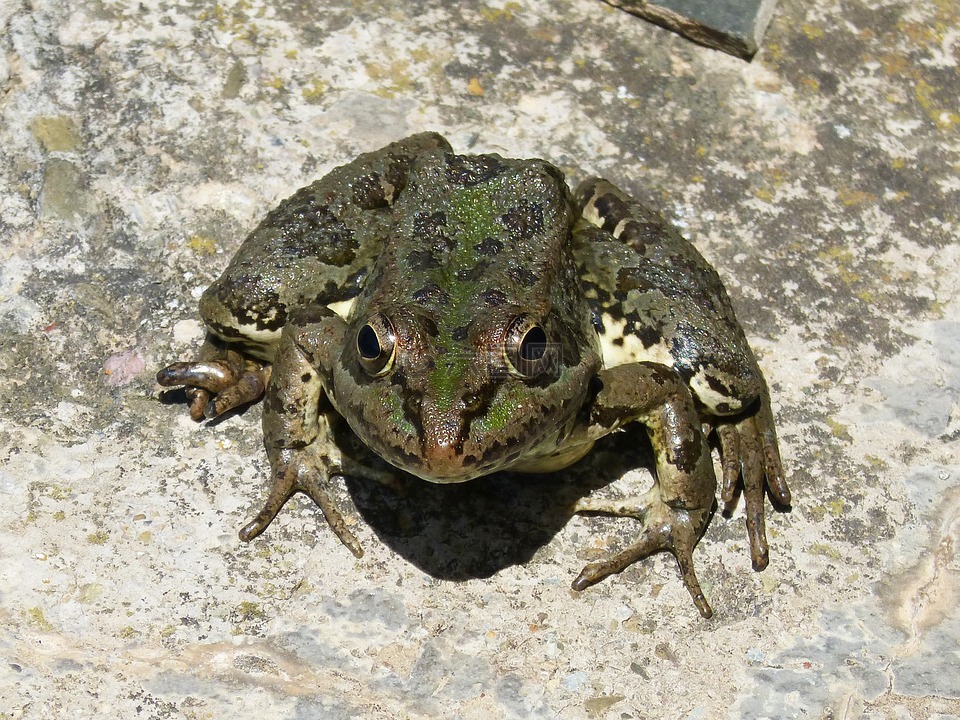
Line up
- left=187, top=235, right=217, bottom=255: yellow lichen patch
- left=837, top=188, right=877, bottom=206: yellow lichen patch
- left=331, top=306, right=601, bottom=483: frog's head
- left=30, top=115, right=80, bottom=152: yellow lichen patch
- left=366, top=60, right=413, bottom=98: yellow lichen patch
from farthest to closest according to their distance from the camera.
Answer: left=366, top=60, right=413, bottom=98: yellow lichen patch
left=837, top=188, right=877, bottom=206: yellow lichen patch
left=30, top=115, right=80, bottom=152: yellow lichen patch
left=187, top=235, right=217, bottom=255: yellow lichen patch
left=331, top=306, right=601, bottom=483: frog's head

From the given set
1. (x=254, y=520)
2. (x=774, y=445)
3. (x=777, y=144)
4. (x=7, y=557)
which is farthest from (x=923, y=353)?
(x=7, y=557)

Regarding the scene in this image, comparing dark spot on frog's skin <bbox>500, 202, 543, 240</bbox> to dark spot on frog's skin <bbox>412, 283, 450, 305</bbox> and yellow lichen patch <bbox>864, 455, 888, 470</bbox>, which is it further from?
yellow lichen patch <bbox>864, 455, 888, 470</bbox>

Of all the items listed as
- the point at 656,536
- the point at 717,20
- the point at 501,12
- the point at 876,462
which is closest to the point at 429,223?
the point at 656,536

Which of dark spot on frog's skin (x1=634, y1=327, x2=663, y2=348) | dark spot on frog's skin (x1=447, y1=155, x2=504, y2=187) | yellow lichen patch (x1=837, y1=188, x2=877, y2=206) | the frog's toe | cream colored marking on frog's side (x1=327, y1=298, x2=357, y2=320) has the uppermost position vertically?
dark spot on frog's skin (x1=447, y1=155, x2=504, y2=187)

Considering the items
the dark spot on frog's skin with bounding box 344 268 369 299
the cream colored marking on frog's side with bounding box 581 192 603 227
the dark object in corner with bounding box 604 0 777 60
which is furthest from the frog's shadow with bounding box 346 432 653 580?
the dark object in corner with bounding box 604 0 777 60

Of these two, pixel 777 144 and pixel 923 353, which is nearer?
pixel 923 353

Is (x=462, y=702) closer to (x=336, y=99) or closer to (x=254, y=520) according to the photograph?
(x=254, y=520)
